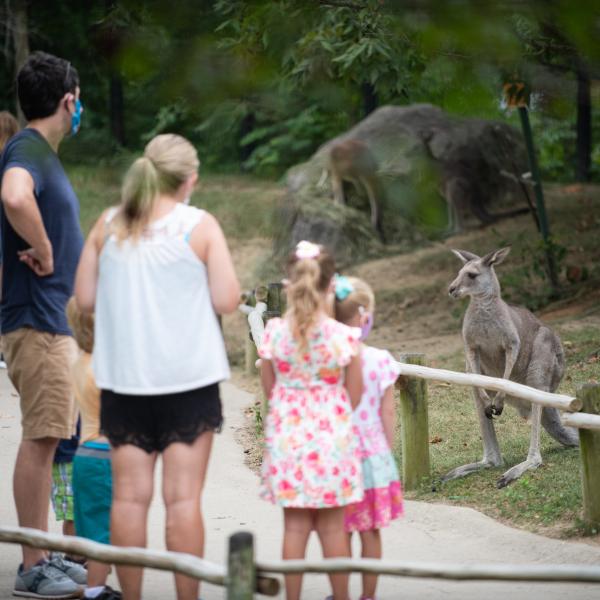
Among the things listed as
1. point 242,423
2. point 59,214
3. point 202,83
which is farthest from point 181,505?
point 242,423

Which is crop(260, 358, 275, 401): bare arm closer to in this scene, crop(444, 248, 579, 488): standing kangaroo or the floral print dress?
the floral print dress

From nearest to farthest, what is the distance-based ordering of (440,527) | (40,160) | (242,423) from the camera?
(40,160), (440,527), (242,423)

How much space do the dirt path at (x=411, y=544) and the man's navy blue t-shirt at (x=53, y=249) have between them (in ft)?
3.74

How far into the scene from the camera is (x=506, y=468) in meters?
7.25

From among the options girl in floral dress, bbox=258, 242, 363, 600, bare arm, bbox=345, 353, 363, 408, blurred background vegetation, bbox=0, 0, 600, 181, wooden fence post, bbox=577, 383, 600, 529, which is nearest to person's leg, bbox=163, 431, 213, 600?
girl in floral dress, bbox=258, 242, 363, 600

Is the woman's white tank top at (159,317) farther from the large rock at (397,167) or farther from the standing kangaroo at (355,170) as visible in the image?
the standing kangaroo at (355,170)

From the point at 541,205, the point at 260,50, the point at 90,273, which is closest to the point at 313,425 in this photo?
the point at 90,273

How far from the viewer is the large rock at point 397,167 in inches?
683

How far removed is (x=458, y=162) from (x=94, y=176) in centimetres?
1521

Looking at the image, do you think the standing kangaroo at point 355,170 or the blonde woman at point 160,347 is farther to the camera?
the standing kangaroo at point 355,170

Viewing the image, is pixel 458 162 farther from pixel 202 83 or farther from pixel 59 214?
pixel 202 83

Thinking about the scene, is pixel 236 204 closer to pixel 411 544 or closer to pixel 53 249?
pixel 411 544

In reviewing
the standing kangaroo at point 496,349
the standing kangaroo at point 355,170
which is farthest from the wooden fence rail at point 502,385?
the standing kangaroo at point 355,170

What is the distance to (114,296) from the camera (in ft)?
12.7
